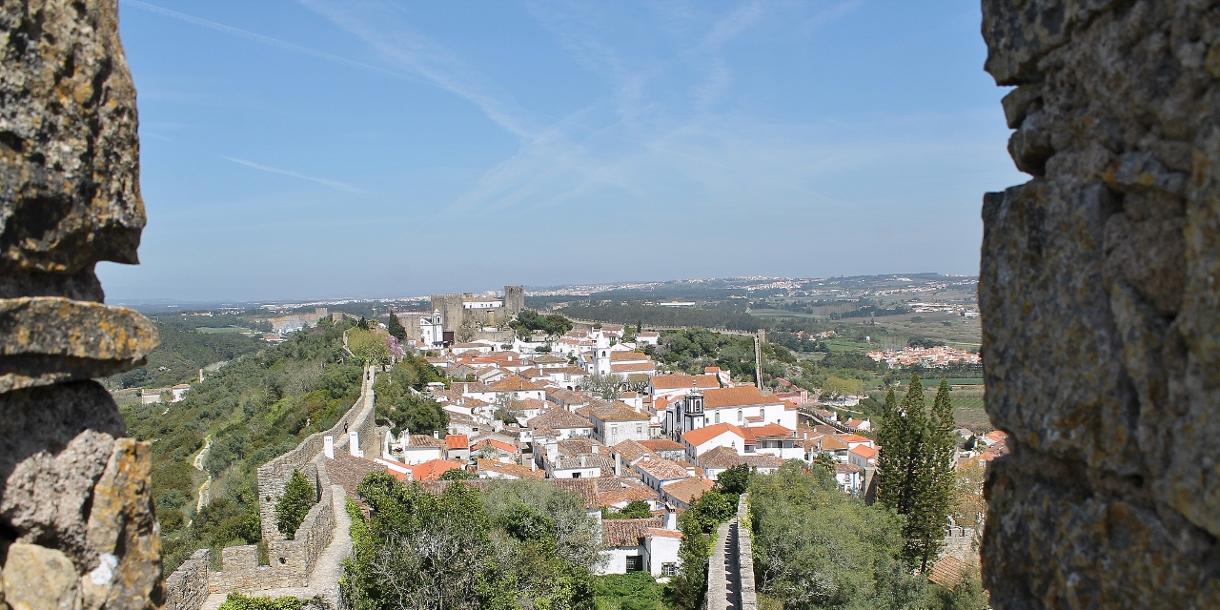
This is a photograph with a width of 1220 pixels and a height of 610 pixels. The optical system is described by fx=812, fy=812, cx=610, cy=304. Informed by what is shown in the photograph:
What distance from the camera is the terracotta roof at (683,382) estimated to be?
160 ft

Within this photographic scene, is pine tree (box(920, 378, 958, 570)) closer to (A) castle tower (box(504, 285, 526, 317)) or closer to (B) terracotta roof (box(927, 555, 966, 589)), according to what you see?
(B) terracotta roof (box(927, 555, 966, 589))

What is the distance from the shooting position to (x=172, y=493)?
2652 cm

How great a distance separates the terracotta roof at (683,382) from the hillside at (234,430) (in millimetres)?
18538

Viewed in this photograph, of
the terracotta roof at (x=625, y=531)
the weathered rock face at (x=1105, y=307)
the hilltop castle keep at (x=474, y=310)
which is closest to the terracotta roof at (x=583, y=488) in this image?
the terracotta roof at (x=625, y=531)

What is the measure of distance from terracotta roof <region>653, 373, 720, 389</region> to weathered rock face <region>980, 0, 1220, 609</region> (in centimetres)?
4626

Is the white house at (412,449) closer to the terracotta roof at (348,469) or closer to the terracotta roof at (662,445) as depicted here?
the terracotta roof at (348,469)

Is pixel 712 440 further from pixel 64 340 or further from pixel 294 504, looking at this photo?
pixel 64 340

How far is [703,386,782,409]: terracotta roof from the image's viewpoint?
1601 inches

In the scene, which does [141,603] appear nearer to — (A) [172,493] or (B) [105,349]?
(B) [105,349]

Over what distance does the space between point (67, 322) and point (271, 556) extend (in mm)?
9340

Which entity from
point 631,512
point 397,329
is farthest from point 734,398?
point 397,329

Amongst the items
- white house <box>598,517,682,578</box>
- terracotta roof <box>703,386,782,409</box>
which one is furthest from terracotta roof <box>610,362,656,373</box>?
white house <box>598,517,682,578</box>

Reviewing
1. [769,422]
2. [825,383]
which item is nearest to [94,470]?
[769,422]

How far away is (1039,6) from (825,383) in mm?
74069
